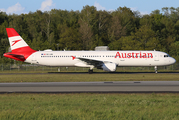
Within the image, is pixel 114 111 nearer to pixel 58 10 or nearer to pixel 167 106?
pixel 167 106

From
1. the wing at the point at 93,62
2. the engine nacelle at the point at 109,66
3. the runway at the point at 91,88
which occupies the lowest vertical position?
the runway at the point at 91,88

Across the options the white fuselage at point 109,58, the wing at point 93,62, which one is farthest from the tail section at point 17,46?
the wing at point 93,62

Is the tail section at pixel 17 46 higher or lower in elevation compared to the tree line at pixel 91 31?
lower

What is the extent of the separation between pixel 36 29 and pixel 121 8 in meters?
44.1

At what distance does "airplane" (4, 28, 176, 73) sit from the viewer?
44344 mm

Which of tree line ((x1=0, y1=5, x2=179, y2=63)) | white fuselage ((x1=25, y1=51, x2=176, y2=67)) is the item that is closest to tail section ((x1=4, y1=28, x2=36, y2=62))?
white fuselage ((x1=25, y1=51, x2=176, y2=67))

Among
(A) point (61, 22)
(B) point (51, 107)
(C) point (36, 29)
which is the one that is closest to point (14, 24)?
(C) point (36, 29)

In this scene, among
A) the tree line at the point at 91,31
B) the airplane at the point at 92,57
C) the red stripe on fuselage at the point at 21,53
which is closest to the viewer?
the airplane at the point at 92,57

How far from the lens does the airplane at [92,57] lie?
1746 inches

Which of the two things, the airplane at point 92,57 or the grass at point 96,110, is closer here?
the grass at point 96,110

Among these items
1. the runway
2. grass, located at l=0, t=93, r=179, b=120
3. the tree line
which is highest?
the tree line

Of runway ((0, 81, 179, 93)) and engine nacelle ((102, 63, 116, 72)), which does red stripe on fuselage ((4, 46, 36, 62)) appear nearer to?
engine nacelle ((102, 63, 116, 72))

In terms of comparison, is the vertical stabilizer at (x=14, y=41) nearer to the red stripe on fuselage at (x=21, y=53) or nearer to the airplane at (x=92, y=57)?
the airplane at (x=92, y=57)

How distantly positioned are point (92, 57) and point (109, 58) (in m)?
3.16
